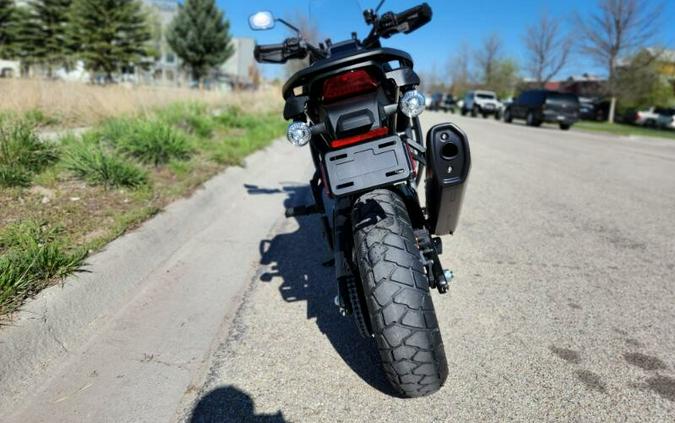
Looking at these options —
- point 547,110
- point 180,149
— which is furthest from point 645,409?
point 547,110

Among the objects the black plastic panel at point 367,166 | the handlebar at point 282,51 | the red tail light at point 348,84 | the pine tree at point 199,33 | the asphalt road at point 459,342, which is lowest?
the asphalt road at point 459,342

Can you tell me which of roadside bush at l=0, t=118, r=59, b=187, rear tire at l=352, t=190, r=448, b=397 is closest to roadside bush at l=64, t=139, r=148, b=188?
roadside bush at l=0, t=118, r=59, b=187

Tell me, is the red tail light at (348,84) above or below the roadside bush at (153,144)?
above

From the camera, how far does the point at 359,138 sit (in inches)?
87.1

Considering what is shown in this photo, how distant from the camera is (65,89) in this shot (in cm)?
838

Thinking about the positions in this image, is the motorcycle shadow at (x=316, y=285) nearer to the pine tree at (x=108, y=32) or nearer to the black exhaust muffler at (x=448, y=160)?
the black exhaust muffler at (x=448, y=160)

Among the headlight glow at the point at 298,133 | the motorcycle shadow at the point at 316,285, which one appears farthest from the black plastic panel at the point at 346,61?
the motorcycle shadow at the point at 316,285

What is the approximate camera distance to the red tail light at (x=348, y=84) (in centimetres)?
215

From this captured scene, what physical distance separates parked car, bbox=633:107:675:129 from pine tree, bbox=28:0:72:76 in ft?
163

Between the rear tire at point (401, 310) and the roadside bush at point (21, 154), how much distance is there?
132 inches

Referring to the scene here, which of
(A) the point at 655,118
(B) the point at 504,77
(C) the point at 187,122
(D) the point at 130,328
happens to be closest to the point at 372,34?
(D) the point at 130,328

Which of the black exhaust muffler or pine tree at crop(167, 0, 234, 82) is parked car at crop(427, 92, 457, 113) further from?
the black exhaust muffler

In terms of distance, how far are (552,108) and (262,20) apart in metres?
22.1

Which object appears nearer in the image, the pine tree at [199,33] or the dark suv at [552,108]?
the dark suv at [552,108]
